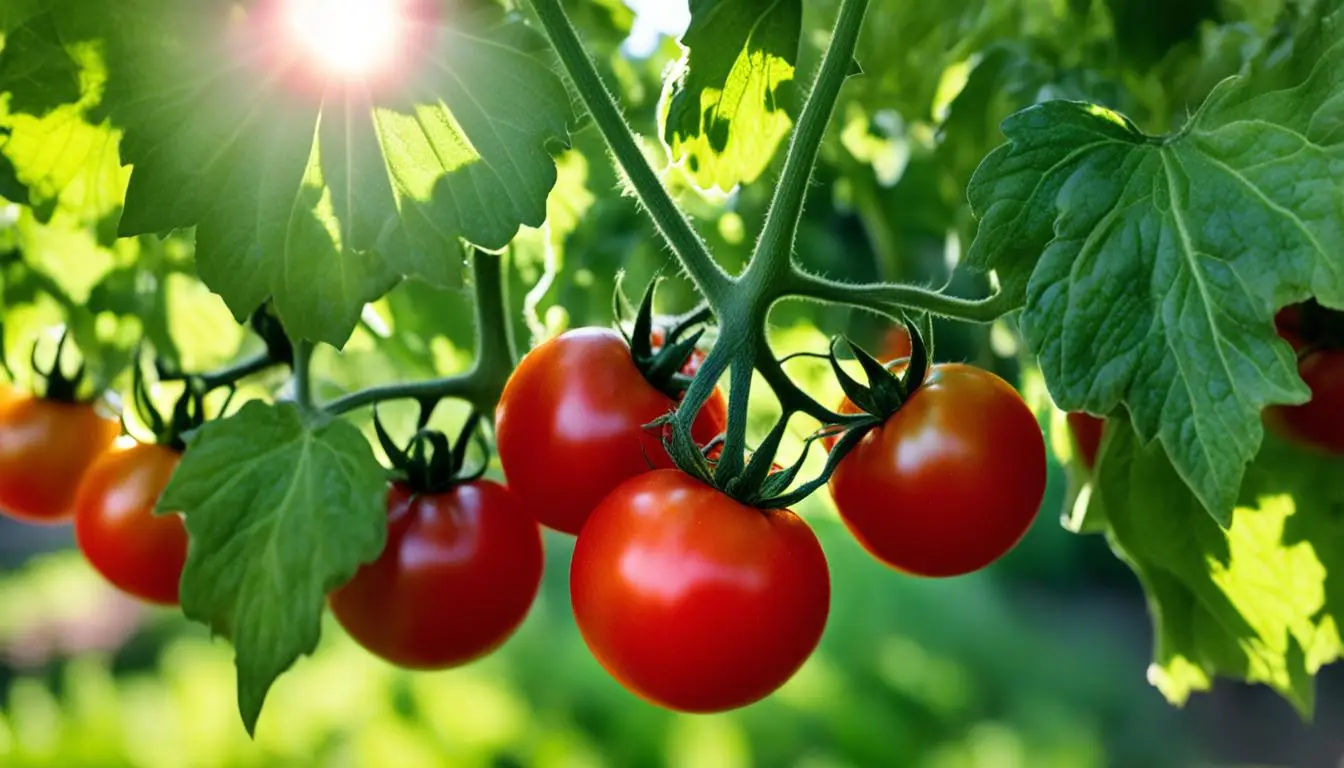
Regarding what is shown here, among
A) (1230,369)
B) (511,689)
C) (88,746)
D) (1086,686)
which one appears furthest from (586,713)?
(1230,369)

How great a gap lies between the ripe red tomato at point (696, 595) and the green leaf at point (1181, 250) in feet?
0.60

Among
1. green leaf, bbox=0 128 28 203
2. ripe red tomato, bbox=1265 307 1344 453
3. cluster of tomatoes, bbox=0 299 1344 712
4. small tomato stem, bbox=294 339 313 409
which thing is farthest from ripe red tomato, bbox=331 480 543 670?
ripe red tomato, bbox=1265 307 1344 453

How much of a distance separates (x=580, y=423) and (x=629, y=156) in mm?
Result: 169

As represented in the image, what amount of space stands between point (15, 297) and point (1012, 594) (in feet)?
21.0

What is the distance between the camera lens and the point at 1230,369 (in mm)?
637

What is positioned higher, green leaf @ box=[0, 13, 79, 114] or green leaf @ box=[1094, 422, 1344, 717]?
green leaf @ box=[0, 13, 79, 114]

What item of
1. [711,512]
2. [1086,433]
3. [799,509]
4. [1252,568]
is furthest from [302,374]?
[799,509]

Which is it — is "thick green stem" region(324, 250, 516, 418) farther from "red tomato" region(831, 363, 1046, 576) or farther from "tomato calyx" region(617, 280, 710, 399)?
"red tomato" region(831, 363, 1046, 576)

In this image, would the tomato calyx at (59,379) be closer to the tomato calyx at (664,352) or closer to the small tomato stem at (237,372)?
the small tomato stem at (237,372)

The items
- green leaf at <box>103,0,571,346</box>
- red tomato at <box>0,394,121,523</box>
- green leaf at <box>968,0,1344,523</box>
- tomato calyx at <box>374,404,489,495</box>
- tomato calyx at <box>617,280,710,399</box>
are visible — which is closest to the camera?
green leaf at <box>968,0,1344,523</box>

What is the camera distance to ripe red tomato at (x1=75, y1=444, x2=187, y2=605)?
1.01 m

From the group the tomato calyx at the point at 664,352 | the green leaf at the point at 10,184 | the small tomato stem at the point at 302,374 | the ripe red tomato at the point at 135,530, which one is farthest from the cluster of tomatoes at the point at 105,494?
the tomato calyx at the point at 664,352

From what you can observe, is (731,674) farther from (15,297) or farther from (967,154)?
(15,297)

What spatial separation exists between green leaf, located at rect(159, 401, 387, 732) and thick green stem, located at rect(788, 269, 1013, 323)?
0.29 metres
